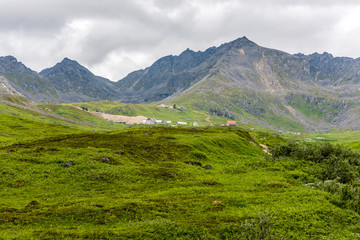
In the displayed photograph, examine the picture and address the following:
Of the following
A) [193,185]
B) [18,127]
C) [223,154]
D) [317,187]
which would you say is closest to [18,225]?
[193,185]

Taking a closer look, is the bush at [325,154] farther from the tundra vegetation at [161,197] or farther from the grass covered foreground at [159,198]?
the grass covered foreground at [159,198]

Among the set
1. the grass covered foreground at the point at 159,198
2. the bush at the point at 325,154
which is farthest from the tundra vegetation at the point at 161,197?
the bush at the point at 325,154

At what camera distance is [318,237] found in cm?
2847

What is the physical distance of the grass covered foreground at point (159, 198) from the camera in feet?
91.9

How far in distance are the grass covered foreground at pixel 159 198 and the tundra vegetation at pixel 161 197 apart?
4.9 inches

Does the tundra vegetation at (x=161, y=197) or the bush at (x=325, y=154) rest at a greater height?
the bush at (x=325, y=154)

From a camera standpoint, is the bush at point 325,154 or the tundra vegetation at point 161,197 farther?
the bush at point 325,154

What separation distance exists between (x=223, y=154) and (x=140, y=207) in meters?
56.7

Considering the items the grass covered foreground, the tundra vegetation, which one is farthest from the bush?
the grass covered foreground

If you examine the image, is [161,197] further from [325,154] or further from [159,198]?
[325,154]

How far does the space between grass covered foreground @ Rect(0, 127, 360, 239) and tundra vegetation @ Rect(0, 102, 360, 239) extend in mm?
124

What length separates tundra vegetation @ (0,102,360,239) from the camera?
28.0 meters

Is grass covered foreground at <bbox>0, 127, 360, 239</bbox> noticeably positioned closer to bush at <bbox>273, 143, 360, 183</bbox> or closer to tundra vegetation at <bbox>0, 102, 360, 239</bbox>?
tundra vegetation at <bbox>0, 102, 360, 239</bbox>

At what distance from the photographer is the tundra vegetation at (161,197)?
28.0 metres
